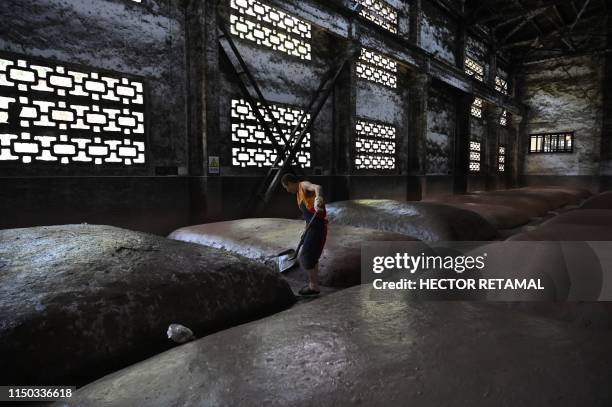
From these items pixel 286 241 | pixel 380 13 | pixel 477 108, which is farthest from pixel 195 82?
pixel 477 108

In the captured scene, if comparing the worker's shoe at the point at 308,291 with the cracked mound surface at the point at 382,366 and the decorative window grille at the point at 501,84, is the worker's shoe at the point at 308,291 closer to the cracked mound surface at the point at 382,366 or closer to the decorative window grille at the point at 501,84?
the cracked mound surface at the point at 382,366

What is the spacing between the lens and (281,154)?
6.07 meters

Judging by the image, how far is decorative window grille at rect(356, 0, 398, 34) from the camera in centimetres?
787

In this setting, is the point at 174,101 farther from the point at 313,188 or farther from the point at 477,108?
the point at 477,108

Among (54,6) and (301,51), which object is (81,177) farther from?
(301,51)

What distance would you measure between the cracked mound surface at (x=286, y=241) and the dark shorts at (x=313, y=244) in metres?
0.35

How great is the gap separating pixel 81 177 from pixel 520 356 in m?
4.40

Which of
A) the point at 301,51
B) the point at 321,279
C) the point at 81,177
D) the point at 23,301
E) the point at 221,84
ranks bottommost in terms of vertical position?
the point at 321,279

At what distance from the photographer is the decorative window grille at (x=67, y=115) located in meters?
3.63

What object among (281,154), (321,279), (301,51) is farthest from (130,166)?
(301,51)

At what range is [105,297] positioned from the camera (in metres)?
1.71

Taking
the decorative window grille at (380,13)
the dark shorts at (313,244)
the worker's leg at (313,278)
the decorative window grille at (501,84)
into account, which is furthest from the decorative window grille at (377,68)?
the decorative window grille at (501,84)

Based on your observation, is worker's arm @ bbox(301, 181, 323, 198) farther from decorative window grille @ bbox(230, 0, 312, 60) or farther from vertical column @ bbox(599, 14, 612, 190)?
vertical column @ bbox(599, 14, 612, 190)

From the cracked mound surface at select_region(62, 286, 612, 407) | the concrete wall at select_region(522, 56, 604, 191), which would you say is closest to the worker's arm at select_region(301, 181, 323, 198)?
the cracked mound surface at select_region(62, 286, 612, 407)
